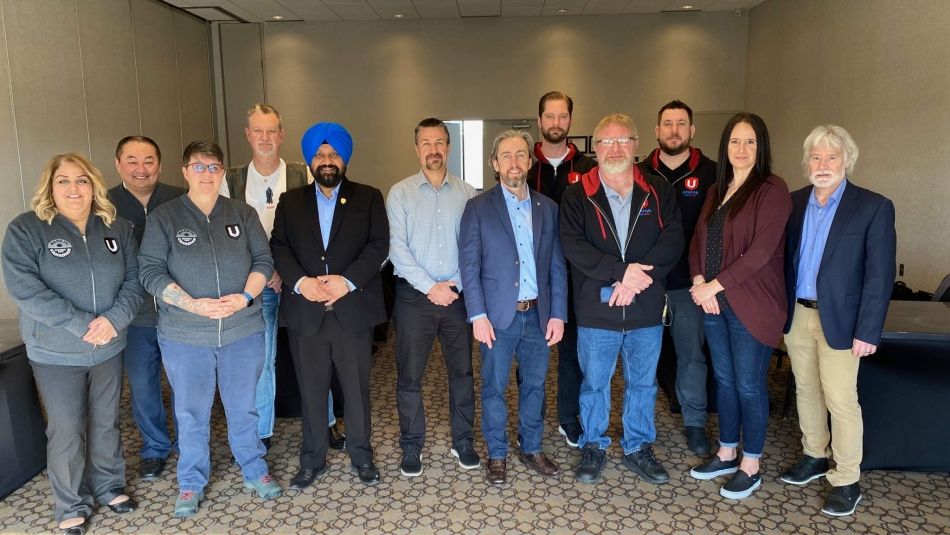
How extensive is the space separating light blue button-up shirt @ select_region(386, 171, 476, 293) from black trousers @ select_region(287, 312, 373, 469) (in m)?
0.42

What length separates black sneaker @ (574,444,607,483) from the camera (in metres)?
3.12

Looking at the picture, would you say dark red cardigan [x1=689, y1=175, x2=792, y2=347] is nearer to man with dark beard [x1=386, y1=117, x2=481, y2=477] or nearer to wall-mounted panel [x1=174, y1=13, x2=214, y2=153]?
man with dark beard [x1=386, y1=117, x2=481, y2=477]

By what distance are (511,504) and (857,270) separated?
6.17 feet

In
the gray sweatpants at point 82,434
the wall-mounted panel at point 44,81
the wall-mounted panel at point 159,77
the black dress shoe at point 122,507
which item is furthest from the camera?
the wall-mounted panel at point 159,77

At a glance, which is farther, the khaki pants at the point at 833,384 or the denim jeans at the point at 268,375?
the denim jeans at the point at 268,375

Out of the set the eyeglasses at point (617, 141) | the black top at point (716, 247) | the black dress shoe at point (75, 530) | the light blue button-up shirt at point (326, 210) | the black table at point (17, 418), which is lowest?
the black dress shoe at point (75, 530)

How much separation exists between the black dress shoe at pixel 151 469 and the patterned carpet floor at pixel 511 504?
1.8 inches

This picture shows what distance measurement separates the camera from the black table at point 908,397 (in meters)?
2.92

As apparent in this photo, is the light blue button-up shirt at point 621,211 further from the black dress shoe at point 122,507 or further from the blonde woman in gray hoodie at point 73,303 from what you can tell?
the black dress shoe at point 122,507

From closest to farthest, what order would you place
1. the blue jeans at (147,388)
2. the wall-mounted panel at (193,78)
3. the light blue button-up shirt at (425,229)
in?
the light blue button-up shirt at (425,229), the blue jeans at (147,388), the wall-mounted panel at (193,78)

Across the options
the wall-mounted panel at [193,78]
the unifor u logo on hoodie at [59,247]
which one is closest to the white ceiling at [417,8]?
the wall-mounted panel at [193,78]

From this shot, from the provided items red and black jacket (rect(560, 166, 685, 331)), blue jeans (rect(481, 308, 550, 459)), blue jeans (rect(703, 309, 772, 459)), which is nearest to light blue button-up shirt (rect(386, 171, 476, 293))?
blue jeans (rect(481, 308, 550, 459))

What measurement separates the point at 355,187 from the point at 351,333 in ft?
2.40

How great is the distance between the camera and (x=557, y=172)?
12.0ft
